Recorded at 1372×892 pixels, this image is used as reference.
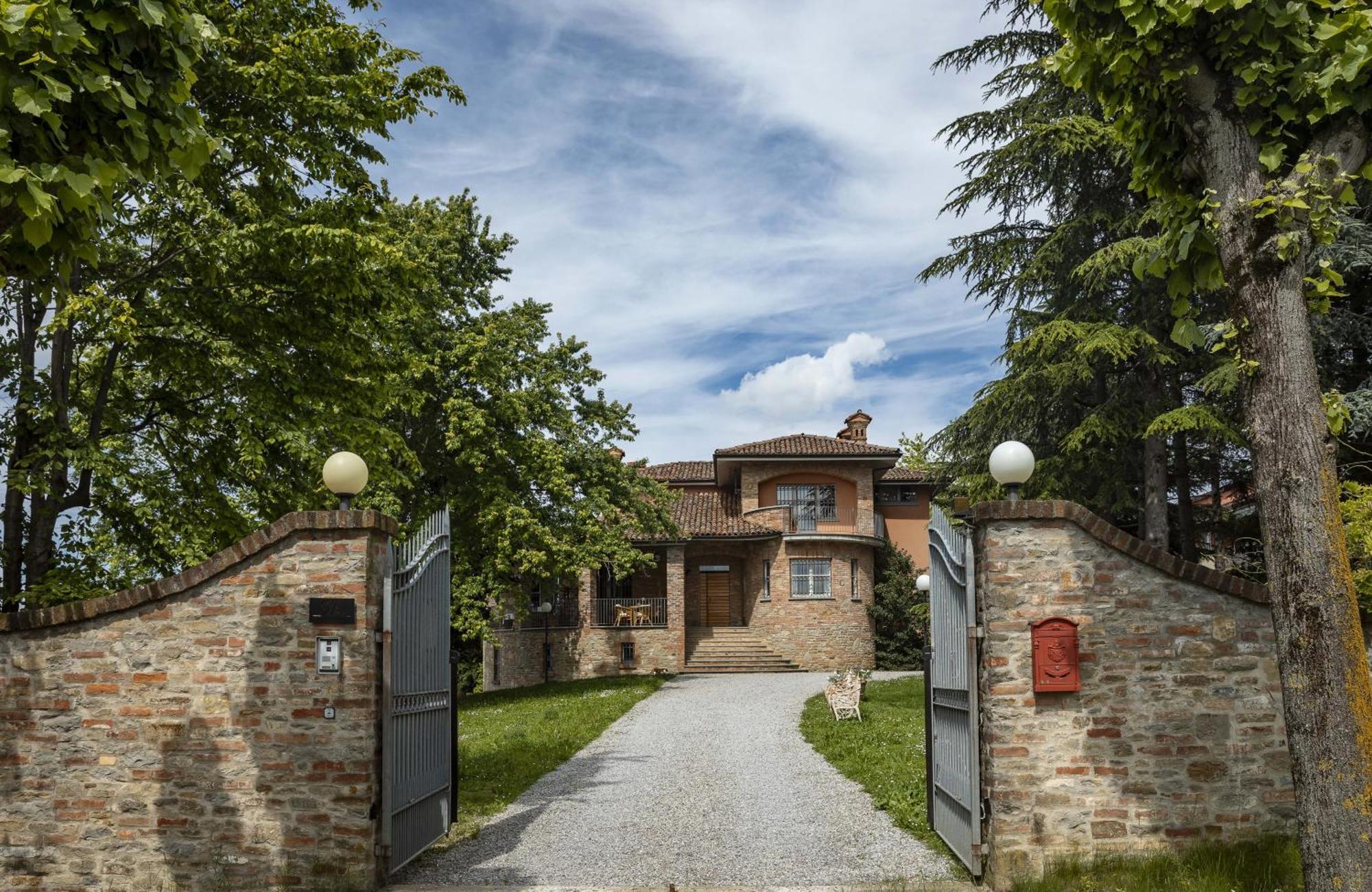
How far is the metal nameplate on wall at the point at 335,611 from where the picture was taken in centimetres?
690

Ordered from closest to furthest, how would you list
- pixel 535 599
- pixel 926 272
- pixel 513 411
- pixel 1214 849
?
pixel 1214 849, pixel 926 272, pixel 513 411, pixel 535 599

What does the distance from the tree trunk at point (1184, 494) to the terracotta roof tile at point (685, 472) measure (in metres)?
19.9

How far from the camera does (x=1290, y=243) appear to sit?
199 inches

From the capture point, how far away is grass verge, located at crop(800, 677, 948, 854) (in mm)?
9344

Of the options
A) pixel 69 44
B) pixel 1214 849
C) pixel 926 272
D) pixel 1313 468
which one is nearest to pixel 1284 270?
pixel 1313 468

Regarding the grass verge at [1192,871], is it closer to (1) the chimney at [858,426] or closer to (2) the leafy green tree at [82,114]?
(2) the leafy green tree at [82,114]

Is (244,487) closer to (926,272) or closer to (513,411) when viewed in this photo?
(513,411)

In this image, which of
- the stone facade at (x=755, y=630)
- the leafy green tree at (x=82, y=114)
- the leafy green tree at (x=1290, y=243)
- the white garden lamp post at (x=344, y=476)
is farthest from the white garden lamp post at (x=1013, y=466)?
the stone facade at (x=755, y=630)

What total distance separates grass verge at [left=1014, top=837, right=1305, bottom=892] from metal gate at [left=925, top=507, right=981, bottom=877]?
620mm

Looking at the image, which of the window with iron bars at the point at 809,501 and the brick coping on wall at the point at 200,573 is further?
the window with iron bars at the point at 809,501

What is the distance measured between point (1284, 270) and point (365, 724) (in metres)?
6.35

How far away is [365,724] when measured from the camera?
22.5ft

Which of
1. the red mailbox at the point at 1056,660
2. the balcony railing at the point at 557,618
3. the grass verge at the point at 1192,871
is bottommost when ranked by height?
the grass verge at the point at 1192,871

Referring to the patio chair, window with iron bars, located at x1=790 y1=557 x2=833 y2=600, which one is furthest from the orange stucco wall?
the patio chair
